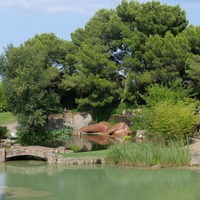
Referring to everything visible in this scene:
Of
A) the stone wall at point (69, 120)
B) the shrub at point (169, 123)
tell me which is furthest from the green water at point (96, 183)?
the stone wall at point (69, 120)

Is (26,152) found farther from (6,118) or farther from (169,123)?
(6,118)

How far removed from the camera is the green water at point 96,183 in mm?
16344

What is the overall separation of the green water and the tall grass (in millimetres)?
602

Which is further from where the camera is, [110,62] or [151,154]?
[110,62]

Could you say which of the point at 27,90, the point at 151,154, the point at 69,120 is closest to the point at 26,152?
the point at 151,154

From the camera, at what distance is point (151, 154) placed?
68.8ft

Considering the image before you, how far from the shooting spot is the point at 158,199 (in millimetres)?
15719

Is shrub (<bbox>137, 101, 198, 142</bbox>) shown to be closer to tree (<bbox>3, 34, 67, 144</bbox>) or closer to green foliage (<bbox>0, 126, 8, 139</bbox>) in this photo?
tree (<bbox>3, 34, 67, 144</bbox>)

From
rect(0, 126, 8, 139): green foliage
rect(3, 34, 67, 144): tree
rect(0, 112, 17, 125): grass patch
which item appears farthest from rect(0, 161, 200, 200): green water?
rect(0, 112, 17, 125): grass patch

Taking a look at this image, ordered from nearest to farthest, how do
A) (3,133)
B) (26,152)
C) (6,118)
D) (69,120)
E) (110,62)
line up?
(26,152) < (3,133) < (110,62) < (6,118) < (69,120)

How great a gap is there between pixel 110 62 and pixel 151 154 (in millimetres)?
19474

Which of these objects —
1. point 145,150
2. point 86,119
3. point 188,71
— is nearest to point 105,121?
point 86,119

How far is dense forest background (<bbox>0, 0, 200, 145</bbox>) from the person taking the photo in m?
32.9

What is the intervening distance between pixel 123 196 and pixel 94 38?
86.2 feet
